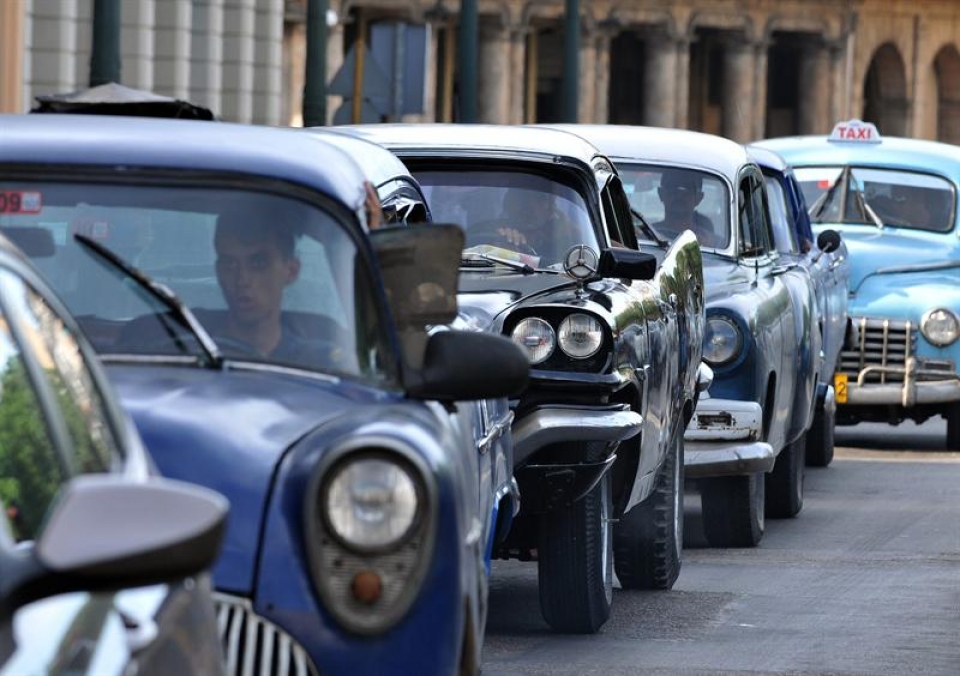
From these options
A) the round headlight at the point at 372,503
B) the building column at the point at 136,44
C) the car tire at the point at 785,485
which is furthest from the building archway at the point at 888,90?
the round headlight at the point at 372,503

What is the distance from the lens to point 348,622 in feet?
17.7

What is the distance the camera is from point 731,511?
13.6 meters

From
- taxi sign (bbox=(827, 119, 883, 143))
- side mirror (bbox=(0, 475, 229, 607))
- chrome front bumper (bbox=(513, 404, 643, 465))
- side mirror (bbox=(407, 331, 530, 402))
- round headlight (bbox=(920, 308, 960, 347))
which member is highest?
taxi sign (bbox=(827, 119, 883, 143))

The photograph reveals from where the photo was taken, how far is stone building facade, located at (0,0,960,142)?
84.0m

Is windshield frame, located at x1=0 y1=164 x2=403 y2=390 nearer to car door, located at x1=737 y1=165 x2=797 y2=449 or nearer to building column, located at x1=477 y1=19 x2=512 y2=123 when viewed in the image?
car door, located at x1=737 y1=165 x2=797 y2=449

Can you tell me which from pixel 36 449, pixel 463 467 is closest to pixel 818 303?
pixel 463 467

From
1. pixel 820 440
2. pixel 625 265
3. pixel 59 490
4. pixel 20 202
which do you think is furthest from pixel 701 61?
pixel 59 490

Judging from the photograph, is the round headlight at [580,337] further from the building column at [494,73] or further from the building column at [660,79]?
the building column at [660,79]

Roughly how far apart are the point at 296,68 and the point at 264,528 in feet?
226

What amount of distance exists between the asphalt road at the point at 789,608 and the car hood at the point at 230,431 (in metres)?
3.37

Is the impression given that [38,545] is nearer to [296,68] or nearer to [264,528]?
[264,528]

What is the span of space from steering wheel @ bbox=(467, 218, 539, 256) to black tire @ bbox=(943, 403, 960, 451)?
10686mm

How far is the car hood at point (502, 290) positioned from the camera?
31.4 feet

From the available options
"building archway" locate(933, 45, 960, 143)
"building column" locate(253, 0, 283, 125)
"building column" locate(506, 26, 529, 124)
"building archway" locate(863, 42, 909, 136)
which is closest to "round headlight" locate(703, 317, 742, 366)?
"building column" locate(253, 0, 283, 125)
